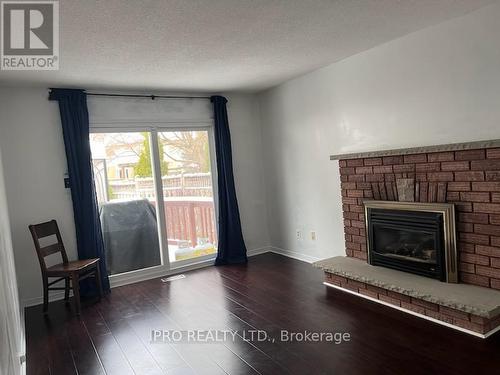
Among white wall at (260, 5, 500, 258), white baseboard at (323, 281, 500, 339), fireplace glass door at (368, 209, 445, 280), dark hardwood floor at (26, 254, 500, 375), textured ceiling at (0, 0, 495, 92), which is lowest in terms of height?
dark hardwood floor at (26, 254, 500, 375)

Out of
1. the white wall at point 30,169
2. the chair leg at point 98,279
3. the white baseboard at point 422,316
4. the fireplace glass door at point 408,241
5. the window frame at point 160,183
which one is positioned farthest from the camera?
the window frame at point 160,183

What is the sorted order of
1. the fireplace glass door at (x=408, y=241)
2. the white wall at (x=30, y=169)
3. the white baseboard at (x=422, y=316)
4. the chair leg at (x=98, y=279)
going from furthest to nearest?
the chair leg at (x=98, y=279), the white wall at (x=30, y=169), the fireplace glass door at (x=408, y=241), the white baseboard at (x=422, y=316)

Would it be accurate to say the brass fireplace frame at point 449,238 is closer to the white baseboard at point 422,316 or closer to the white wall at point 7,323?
the white baseboard at point 422,316

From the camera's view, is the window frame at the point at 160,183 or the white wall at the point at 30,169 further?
the window frame at the point at 160,183

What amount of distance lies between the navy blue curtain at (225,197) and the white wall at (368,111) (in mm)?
617

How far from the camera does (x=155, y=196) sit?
15.0 ft

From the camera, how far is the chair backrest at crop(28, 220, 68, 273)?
3.50 m

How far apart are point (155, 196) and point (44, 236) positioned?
133 centimetres

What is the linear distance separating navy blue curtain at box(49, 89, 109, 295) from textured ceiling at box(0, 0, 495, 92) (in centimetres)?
27

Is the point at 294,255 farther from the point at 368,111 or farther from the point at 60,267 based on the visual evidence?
the point at 60,267

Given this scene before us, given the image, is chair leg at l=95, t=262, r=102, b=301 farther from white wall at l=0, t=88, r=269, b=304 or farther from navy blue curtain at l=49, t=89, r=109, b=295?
white wall at l=0, t=88, r=269, b=304

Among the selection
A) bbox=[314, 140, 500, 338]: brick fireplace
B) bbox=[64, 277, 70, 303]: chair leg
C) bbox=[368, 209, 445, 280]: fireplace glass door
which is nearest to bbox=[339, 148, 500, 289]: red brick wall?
bbox=[314, 140, 500, 338]: brick fireplace

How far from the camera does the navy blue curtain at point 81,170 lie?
3865mm

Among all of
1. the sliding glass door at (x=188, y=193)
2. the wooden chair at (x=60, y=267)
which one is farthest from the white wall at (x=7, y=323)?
the sliding glass door at (x=188, y=193)
